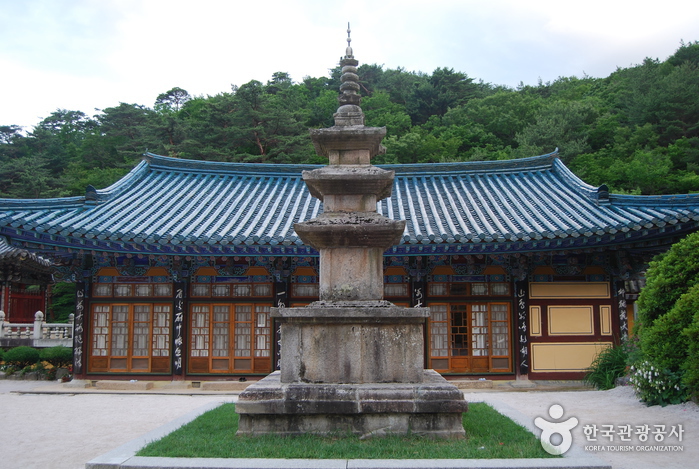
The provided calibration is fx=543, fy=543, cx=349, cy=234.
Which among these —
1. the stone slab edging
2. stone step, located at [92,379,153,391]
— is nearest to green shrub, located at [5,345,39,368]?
stone step, located at [92,379,153,391]

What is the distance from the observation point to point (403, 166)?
1802 centimetres

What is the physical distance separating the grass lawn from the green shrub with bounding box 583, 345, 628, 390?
297 inches

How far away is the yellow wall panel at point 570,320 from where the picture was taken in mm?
14258

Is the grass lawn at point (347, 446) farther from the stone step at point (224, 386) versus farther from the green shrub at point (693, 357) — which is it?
the stone step at point (224, 386)

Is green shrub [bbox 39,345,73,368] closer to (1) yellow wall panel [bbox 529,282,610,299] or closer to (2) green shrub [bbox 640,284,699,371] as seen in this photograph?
(1) yellow wall panel [bbox 529,282,610,299]

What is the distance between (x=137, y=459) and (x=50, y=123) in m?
57.5

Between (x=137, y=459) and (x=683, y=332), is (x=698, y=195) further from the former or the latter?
(x=137, y=459)

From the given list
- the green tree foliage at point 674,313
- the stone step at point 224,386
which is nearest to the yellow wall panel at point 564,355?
the green tree foliage at point 674,313

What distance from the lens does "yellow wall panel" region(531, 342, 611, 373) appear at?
1409cm

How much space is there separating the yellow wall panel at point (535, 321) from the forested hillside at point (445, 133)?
14.6 m

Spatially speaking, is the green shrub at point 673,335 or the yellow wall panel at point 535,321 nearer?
the green shrub at point 673,335

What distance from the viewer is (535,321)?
46.9 ft

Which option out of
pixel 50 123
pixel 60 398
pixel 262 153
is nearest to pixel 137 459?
pixel 60 398

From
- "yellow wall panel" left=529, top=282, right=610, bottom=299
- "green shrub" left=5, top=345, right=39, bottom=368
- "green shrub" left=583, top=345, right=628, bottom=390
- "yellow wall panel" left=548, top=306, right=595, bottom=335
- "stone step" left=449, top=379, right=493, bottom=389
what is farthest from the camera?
"green shrub" left=5, top=345, right=39, bottom=368
